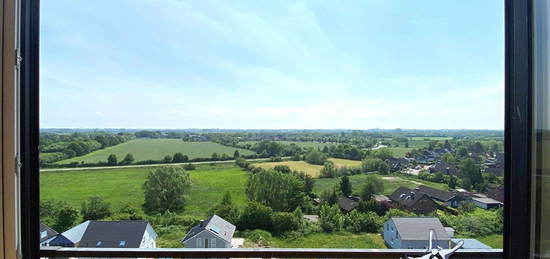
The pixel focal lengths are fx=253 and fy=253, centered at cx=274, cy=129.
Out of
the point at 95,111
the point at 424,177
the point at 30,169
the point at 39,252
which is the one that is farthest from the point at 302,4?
the point at 39,252

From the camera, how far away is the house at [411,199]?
4.63 ft

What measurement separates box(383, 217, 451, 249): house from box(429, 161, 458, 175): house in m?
0.26

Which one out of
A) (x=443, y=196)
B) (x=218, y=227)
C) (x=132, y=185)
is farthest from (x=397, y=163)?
(x=132, y=185)

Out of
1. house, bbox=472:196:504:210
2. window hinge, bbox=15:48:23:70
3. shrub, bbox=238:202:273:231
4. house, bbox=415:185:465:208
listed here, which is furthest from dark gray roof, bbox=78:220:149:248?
house, bbox=472:196:504:210

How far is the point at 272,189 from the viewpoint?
1440mm

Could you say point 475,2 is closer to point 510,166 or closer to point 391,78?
point 391,78

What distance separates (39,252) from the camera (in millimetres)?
1305

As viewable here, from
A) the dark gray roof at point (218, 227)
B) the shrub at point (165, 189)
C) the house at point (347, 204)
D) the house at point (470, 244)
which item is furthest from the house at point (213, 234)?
the house at point (470, 244)

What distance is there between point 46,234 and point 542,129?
2.49 metres

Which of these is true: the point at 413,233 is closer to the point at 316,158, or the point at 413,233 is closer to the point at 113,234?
the point at 316,158

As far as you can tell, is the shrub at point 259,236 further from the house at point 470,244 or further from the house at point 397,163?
the house at point 470,244

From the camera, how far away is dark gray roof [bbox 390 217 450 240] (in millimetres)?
1370

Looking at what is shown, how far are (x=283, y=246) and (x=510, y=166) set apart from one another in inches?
48.5

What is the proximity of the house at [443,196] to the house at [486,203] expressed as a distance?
2.5 inches
